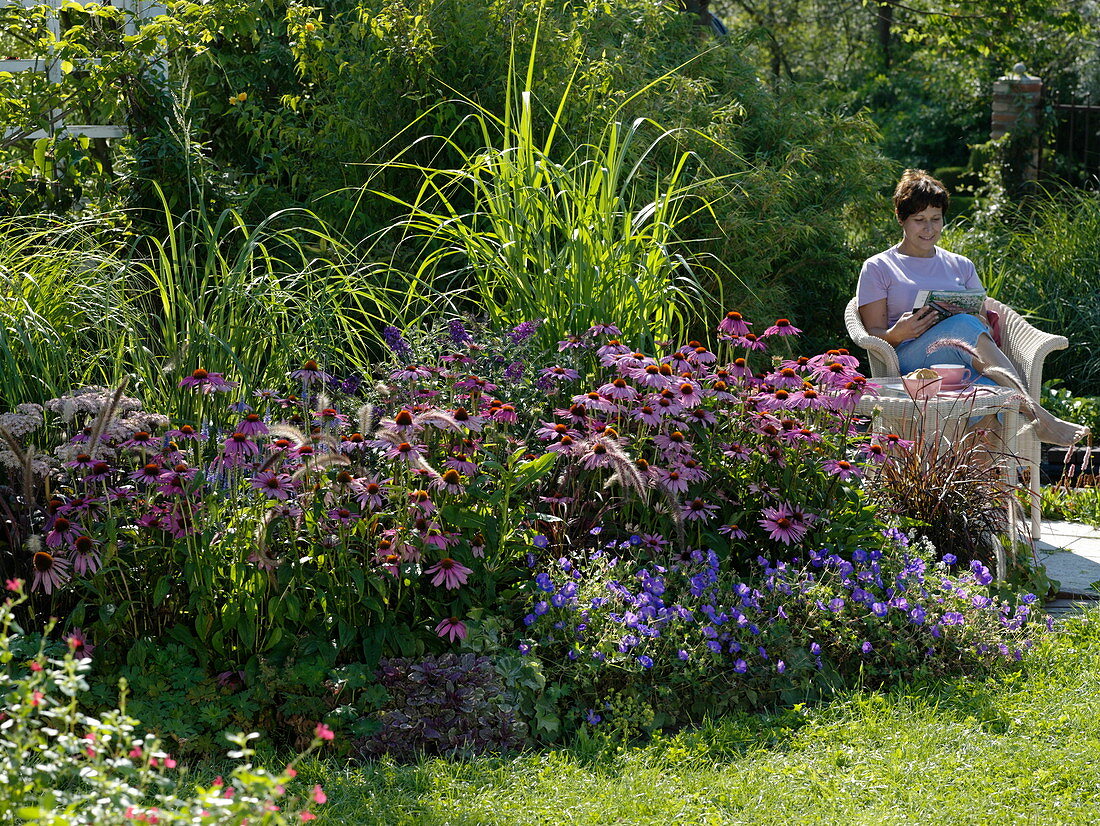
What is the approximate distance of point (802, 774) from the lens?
2852 mm

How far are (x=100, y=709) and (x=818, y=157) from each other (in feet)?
21.2

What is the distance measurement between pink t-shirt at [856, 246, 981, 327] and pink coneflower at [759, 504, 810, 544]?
1.80 meters

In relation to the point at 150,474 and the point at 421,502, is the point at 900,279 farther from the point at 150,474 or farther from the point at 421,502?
the point at 150,474

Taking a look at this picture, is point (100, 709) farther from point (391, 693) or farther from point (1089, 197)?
point (1089, 197)

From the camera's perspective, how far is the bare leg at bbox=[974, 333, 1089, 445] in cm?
453

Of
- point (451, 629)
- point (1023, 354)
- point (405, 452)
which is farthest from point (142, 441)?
point (1023, 354)

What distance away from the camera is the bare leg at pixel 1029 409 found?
14.9 feet

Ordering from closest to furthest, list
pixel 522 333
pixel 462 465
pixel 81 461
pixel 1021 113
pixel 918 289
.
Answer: pixel 81 461
pixel 462 465
pixel 522 333
pixel 918 289
pixel 1021 113

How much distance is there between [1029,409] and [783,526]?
1650mm

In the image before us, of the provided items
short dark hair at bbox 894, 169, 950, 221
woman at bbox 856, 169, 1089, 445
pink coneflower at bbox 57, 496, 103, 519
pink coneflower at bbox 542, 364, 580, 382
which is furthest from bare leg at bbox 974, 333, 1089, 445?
pink coneflower at bbox 57, 496, 103, 519

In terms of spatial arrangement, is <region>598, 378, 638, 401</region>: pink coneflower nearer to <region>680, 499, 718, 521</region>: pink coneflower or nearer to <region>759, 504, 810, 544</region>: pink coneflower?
<region>680, 499, 718, 521</region>: pink coneflower

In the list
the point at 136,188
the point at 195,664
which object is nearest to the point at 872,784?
the point at 195,664

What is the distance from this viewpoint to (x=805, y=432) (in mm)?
3572

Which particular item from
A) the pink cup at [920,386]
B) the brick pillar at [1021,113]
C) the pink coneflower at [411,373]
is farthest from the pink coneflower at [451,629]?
the brick pillar at [1021,113]
